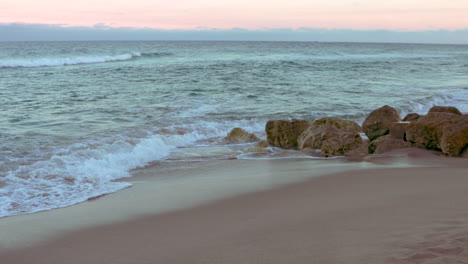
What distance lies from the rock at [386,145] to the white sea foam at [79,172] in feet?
11.4

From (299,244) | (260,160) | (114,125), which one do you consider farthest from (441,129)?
(114,125)

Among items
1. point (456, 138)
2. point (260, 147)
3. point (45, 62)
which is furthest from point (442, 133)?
point (45, 62)

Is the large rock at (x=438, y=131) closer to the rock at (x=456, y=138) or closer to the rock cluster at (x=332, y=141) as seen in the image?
the rock at (x=456, y=138)

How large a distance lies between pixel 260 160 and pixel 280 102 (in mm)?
7159

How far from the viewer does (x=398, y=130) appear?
7.51 meters

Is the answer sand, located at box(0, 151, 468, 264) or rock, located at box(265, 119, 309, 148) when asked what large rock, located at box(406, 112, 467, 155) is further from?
rock, located at box(265, 119, 309, 148)

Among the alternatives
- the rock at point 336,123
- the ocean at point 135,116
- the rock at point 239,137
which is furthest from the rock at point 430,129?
the rock at point 239,137

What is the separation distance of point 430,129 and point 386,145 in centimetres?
70

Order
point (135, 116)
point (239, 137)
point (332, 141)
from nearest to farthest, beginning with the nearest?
point (332, 141) → point (239, 137) → point (135, 116)

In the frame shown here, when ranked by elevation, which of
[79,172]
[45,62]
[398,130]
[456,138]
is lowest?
[79,172]

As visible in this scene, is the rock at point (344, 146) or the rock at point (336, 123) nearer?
the rock at point (344, 146)

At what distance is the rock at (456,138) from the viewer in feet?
20.4

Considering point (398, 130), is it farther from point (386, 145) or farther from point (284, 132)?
point (284, 132)

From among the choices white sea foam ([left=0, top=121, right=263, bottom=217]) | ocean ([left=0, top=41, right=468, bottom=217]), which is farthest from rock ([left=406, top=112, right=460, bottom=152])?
white sea foam ([left=0, top=121, right=263, bottom=217])
